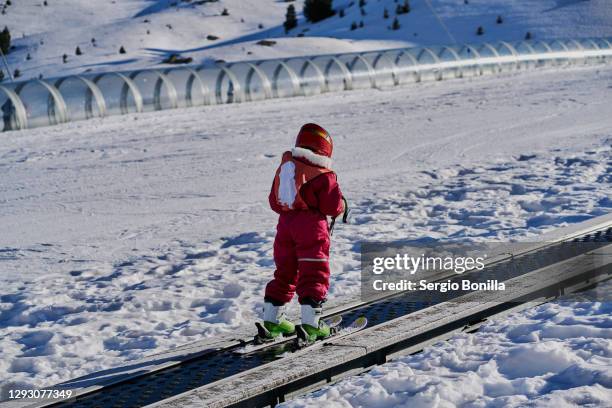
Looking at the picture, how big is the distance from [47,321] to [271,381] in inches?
106

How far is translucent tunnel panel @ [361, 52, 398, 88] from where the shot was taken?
28250 mm

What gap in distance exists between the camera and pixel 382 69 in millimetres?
28594

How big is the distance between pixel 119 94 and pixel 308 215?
17.6m

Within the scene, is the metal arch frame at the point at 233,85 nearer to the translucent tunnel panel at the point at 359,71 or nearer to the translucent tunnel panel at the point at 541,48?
Answer: the translucent tunnel panel at the point at 359,71

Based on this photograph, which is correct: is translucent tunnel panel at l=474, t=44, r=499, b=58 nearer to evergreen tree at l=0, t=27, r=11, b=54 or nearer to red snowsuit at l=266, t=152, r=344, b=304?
red snowsuit at l=266, t=152, r=344, b=304

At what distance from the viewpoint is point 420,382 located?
169 inches

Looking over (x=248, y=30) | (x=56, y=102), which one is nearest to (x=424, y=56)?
(x=56, y=102)

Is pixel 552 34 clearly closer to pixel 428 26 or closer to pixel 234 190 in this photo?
pixel 428 26

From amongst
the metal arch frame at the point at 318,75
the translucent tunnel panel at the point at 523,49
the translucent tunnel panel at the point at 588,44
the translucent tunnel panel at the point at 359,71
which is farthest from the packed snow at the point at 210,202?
the translucent tunnel panel at the point at 588,44

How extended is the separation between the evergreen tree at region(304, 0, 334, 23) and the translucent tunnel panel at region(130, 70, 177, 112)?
4365cm

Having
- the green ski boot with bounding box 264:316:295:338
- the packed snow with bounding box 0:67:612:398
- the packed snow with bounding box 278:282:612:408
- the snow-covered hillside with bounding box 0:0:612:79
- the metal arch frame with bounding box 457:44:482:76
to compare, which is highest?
the snow-covered hillside with bounding box 0:0:612:79

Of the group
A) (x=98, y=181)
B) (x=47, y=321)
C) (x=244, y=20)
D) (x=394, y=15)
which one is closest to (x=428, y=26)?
(x=394, y=15)

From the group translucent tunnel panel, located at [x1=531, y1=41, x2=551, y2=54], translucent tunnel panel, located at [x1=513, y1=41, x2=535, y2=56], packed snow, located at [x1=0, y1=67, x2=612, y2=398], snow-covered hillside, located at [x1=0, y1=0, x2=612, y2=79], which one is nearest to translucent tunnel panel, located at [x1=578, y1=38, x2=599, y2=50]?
translucent tunnel panel, located at [x1=531, y1=41, x2=551, y2=54]

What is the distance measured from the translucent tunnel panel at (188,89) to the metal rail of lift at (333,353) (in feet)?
57.0
